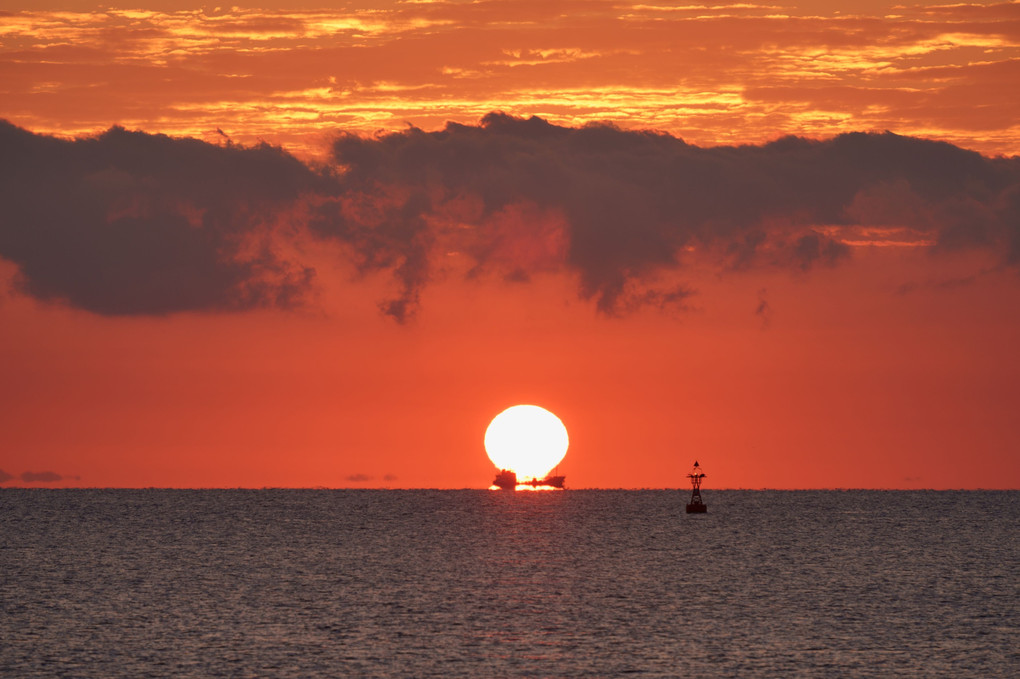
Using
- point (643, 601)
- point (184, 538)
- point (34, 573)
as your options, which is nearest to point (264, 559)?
point (34, 573)

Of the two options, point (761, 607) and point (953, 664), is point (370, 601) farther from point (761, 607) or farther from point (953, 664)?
point (953, 664)

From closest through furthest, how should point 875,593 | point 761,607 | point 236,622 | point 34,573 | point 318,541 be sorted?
1. point 236,622
2. point 761,607
3. point 875,593
4. point 34,573
5. point 318,541

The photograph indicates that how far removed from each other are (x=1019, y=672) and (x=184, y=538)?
471 feet

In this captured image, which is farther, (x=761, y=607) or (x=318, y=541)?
(x=318, y=541)

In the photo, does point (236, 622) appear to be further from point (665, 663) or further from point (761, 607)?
point (761, 607)

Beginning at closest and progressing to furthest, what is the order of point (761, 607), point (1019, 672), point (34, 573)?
point (1019, 672) < point (761, 607) < point (34, 573)

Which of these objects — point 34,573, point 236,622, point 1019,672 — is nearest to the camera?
point 1019,672

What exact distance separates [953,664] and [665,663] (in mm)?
16177

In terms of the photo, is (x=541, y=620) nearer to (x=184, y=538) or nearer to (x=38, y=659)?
(x=38, y=659)

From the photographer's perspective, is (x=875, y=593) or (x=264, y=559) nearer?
(x=875, y=593)

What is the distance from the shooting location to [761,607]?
106 meters

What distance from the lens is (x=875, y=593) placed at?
11756 centimetres

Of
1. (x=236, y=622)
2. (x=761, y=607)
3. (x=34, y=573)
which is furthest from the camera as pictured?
(x=34, y=573)

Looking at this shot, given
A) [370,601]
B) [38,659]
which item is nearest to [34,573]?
[370,601]
